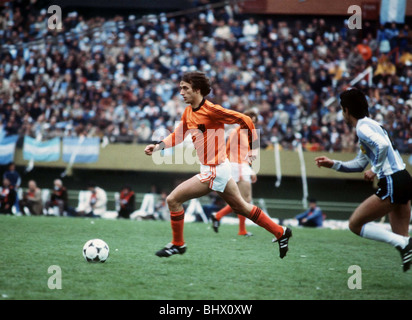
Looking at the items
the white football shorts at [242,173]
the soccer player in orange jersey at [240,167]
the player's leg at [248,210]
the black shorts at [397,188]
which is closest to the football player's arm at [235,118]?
the player's leg at [248,210]

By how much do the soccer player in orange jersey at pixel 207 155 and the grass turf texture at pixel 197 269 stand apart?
0.54 metres

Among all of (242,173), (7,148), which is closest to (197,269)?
(242,173)

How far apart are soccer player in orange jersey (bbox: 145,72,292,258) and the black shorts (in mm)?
1527

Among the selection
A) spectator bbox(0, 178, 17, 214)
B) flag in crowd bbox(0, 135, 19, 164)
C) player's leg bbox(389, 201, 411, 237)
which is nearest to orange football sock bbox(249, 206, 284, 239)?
player's leg bbox(389, 201, 411, 237)

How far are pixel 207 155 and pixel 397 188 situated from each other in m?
2.19

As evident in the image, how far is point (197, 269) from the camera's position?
649 centimetres

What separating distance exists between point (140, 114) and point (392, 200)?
13.4 metres

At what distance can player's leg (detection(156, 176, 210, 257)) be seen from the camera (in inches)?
271

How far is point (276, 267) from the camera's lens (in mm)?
6859

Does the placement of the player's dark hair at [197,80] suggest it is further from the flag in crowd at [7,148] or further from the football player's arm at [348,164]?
the flag in crowd at [7,148]

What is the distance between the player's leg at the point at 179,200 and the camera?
271 inches

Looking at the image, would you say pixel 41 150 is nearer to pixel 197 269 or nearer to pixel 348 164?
pixel 197 269
